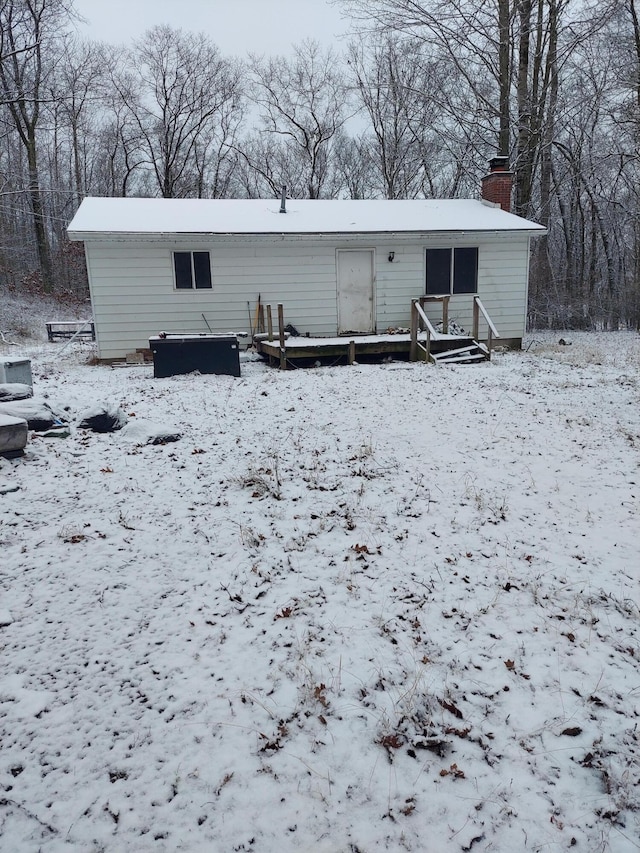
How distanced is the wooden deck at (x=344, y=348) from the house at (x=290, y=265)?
1.37 m

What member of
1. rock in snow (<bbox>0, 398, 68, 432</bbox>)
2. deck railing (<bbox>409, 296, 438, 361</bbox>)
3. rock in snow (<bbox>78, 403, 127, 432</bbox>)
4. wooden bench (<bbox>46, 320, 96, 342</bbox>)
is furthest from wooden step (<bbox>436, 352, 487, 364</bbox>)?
wooden bench (<bbox>46, 320, 96, 342</bbox>)

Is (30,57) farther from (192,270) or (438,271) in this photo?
(438,271)

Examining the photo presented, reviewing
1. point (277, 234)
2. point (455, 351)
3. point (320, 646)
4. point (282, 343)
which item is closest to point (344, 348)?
point (282, 343)

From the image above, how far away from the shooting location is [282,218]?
13539 mm

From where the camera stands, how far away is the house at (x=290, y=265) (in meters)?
12.0

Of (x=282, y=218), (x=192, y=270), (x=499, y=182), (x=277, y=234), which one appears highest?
(x=499, y=182)

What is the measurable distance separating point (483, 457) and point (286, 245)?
893cm

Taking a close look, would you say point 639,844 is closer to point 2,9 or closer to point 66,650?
point 66,650

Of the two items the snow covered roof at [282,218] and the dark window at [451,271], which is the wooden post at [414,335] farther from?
the snow covered roof at [282,218]

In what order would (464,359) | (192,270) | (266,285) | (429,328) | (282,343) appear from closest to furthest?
(282,343)
(429,328)
(464,359)
(192,270)
(266,285)

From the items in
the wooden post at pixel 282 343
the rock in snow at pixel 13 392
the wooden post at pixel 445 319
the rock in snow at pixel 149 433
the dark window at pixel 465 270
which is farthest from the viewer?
the dark window at pixel 465 270

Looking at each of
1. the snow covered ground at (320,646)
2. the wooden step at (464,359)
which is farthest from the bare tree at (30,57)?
the snow covered ground at (320,646)

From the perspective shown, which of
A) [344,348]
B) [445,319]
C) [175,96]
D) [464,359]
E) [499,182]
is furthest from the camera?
[175,96]

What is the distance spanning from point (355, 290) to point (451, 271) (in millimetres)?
2600
